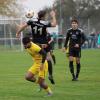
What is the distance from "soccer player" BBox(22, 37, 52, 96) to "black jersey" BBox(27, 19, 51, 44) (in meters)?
1.22

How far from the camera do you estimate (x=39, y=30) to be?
1619 cm

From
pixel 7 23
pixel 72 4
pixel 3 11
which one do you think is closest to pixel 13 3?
pixel 3 11

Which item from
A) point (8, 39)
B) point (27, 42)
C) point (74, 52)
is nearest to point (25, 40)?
point (27, 42)

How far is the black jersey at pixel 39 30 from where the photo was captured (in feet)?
51.9

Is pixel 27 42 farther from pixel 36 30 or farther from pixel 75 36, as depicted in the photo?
pixel 75 36

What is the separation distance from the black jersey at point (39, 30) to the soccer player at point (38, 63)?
4.01 ft

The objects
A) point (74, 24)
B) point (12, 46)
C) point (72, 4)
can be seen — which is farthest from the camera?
point (72, 4)

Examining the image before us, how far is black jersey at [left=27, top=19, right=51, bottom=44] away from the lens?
51.9 ft

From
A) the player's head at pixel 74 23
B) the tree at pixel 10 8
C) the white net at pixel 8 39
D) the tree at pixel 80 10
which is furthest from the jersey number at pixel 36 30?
the tree at pixel 80 10

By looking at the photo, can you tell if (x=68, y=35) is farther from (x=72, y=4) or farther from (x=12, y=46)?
(x=72, y=4)

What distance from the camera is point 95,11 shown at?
9569cm

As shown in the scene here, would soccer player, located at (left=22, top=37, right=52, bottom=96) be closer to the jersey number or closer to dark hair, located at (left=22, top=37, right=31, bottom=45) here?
dark hair, located at (left=22, top=37, right=31, bottom=45)

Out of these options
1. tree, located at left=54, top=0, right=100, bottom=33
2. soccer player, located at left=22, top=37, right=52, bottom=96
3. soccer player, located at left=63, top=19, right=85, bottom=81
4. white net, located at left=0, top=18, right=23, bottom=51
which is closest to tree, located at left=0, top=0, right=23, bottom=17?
tree, located at left=54, top=0, right=100, bottom=33

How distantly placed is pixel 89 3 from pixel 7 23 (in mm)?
44072
